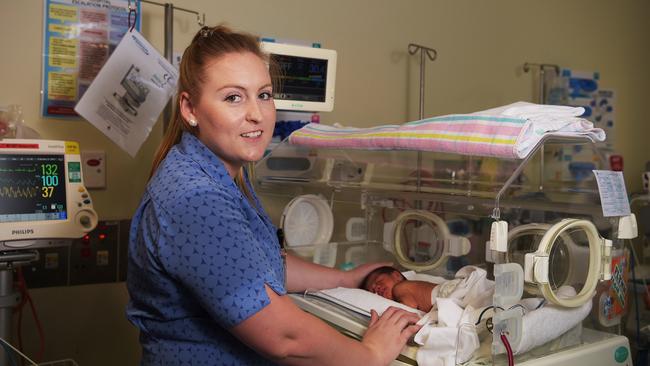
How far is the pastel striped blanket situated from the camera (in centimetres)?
140

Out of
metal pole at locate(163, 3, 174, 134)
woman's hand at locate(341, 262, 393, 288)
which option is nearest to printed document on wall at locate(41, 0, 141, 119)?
metal pole at locate(163, 3, 174, 134)

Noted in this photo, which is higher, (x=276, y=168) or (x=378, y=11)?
(x=378, y=11)

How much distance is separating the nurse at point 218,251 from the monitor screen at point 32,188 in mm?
527

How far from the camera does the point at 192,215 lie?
3.60ft

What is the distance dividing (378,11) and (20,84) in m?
1.59

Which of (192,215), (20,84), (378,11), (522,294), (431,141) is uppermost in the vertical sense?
(378,11)

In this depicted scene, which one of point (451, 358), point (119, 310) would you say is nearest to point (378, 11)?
point (119, 310)

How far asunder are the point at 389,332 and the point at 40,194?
1.05 m

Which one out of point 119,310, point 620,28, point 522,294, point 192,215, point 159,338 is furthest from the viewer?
point 620,28

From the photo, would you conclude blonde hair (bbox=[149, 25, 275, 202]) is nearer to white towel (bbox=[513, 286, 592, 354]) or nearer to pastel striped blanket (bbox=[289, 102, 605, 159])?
pastel striped blanket (bbox=[289, 102, 605, 159])

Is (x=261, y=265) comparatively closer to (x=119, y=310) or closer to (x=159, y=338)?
(x=159, y=338)

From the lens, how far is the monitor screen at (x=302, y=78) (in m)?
2.18

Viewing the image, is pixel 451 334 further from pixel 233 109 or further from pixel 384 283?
pixel 233 109

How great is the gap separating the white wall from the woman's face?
1.09 metres
